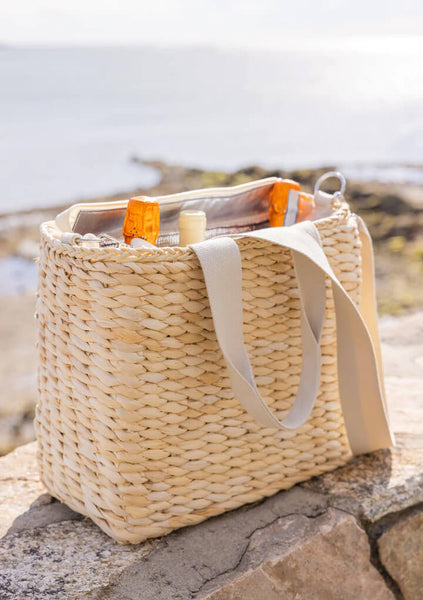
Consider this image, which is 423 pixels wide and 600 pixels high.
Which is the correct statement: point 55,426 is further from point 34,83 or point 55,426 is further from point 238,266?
point 34,83

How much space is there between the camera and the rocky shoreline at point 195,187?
2213mm

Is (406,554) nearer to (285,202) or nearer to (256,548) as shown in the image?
(256,548)

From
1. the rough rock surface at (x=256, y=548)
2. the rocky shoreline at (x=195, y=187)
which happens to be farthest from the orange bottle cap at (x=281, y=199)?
the rocky shoreline at (x=195, y=187)

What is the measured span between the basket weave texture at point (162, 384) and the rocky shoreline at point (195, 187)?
127cm

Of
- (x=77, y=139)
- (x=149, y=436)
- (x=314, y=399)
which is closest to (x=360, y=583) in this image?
(x=314, y=399)

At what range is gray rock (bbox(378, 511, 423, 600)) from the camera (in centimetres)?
98

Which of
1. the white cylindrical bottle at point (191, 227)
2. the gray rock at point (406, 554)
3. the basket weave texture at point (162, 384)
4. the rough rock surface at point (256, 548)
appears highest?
the white cylindrical bottle at point (191, 227)

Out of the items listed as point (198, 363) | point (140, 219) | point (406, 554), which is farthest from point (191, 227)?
point (406, 554)

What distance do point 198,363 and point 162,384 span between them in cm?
6

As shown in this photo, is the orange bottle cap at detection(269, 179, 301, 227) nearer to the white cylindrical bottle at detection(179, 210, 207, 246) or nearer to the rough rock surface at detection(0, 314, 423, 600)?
the white cylindrical bottle at detection(179, 210, 207, 246)

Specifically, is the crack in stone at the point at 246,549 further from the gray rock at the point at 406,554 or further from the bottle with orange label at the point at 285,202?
the bottle with orange label at the point at 285,202

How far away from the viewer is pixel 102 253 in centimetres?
77

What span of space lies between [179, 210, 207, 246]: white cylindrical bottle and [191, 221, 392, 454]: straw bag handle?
0.10 meters

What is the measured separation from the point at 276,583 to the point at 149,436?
0.27m
